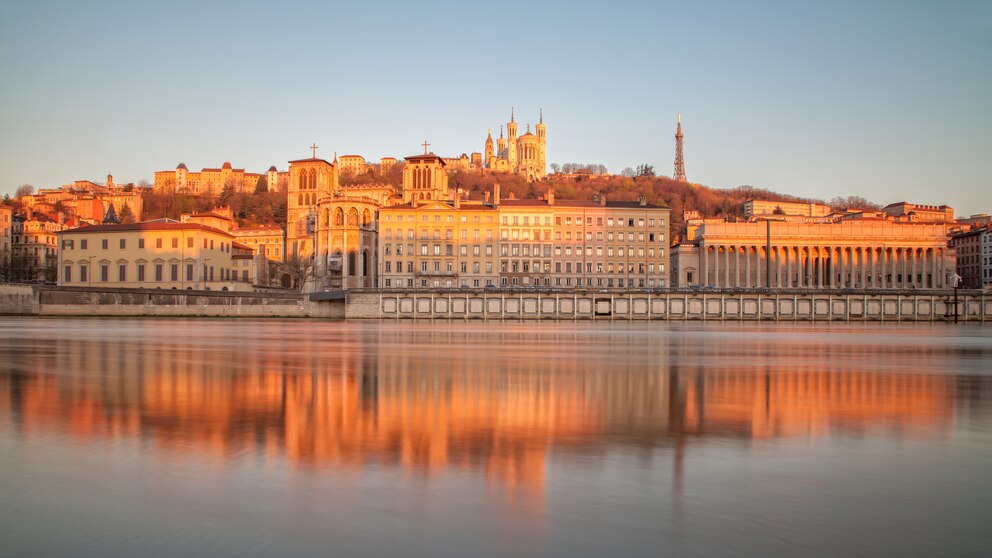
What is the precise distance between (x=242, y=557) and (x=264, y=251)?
483ft

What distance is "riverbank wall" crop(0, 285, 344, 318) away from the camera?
259 ft

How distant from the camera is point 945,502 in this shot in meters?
7.71

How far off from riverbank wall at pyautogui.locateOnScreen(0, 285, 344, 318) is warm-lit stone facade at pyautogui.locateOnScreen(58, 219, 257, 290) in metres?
16.5

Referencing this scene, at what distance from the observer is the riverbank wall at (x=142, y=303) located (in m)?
78.9

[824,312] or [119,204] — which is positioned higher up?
[119,204]

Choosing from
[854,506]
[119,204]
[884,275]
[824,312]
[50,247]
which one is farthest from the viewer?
[119,204]

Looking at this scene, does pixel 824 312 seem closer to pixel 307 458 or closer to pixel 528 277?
pixel 528 277

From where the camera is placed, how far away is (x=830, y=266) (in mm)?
132625

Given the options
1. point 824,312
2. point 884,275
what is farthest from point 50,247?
point 884,275

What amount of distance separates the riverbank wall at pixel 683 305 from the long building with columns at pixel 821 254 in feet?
112

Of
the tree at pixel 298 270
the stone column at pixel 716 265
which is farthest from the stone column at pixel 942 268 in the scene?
the tree at pixel 298 270

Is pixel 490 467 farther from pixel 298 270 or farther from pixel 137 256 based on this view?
pixel 298 270

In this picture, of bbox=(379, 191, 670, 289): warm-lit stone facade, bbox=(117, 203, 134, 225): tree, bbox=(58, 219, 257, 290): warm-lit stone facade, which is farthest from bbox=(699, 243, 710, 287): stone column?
bbox=(117, 203, 134, 225): tree

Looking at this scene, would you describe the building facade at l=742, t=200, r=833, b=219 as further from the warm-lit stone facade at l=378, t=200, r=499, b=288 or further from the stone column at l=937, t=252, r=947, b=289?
the warm-lit stone facade at l=378, t=200, r=499, b=288
